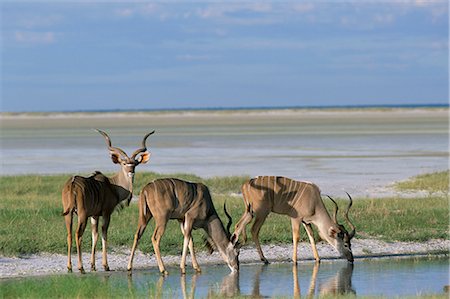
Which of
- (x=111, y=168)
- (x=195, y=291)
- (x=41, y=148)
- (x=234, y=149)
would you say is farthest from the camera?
(x=41, y=148)

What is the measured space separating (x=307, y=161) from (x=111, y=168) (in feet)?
21.8

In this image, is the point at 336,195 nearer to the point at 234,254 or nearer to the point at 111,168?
the point at 234,254

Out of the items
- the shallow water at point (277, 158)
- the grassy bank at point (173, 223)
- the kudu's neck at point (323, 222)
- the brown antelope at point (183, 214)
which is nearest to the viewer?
the brown antelope at point (183, 214)

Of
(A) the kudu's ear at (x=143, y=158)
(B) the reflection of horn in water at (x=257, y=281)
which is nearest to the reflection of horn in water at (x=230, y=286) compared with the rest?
(B) the reflection of horn in water at (x=257, y=281)

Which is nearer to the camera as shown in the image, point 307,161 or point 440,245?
point 440,245

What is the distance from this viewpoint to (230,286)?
1134 cm

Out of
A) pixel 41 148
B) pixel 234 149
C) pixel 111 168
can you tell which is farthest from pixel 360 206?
pixel 41 148

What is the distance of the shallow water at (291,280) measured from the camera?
10906 mm

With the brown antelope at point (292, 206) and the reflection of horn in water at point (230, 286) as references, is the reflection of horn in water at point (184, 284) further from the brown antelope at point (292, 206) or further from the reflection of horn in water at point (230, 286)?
the brown antelope at point (292, 206)

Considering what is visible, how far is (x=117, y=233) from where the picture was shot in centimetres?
1434

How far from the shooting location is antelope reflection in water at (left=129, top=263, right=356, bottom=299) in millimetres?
10812

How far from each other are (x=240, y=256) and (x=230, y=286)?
2.28 meters

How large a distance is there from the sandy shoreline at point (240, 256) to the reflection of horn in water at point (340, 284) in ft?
3.78

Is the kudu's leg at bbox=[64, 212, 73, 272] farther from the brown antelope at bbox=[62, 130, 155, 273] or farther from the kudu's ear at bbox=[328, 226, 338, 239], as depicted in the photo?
the kudu's ear at bbox=[328, 226, 338, 239]
